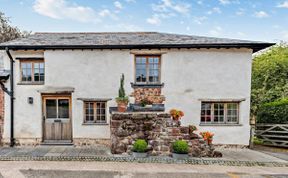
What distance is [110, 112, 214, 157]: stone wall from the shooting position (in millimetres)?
7344

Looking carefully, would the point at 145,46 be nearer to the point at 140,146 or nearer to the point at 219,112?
the point at 140,146

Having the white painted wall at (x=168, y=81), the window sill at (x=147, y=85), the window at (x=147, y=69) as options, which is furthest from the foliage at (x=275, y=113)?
the window at (x=147, y=69)

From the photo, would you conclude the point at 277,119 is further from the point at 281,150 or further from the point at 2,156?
the point at 2,156

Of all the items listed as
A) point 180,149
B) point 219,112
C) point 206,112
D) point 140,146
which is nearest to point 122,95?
point 140,146

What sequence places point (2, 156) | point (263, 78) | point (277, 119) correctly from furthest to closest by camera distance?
point (263, 78), point (277, 119), point (2, 156)

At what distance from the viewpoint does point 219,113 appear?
904 cm

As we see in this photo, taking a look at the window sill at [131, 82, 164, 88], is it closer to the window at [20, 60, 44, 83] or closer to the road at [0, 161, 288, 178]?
the road at [0, 161, 288, 178]

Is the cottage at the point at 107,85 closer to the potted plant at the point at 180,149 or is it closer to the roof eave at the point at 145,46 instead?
the roof eave at the point at 145,46

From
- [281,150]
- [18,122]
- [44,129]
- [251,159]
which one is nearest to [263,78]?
[281,150]

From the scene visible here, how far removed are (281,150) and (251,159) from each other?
291 cm

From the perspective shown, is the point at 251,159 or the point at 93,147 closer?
the point at 251,159

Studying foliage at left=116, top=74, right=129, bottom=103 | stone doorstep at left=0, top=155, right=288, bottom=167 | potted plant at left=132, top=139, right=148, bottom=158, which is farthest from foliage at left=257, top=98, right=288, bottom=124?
foliage at left=116, top=74, right=129, bottom=103

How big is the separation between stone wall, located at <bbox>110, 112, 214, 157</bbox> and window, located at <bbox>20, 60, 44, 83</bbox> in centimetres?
476

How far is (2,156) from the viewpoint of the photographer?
7.11 meters
